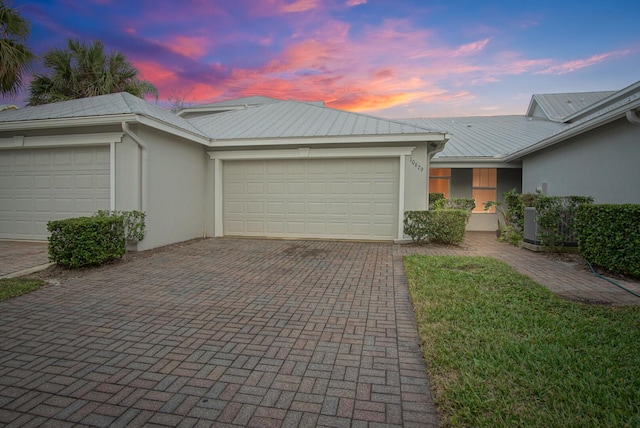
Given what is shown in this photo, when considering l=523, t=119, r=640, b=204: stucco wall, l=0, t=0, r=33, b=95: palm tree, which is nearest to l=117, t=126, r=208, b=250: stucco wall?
l=0, t=0, r=33, b=95: palm tree

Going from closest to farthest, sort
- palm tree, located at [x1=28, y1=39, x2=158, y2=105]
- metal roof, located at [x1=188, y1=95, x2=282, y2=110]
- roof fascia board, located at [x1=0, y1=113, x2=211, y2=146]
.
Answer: roof fascia board, located at [x1=0, y1=113, x2=211, y2=146] → palm tree, located at [x1=28, y1=39, x2=158, y2=105] → metal roof, located at [x1=188, y1=95, x2=282, y2=110]

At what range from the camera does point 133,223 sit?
7895 mm

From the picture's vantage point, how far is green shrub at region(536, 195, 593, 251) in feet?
26.2

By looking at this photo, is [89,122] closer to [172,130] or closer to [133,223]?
[172,130]

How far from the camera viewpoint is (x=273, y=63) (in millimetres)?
13719

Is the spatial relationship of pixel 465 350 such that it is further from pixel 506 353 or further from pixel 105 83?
pixel 105 83

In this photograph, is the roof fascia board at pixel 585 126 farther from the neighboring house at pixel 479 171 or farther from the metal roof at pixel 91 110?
the metal roof at pixel 91 110

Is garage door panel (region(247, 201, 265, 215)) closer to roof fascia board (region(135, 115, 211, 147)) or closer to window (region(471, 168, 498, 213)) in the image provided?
roof fascia board (region(135, 115, 211, 147))

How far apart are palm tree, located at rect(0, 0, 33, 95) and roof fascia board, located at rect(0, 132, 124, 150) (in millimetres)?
1212

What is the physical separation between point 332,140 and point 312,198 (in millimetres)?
1836

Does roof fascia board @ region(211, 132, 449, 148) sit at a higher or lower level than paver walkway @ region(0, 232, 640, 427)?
higher

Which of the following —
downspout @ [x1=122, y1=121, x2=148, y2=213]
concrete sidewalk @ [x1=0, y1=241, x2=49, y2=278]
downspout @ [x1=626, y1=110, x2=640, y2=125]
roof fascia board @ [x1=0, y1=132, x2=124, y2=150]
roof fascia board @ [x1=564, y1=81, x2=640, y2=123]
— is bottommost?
concrete sidewalk @ [x1=0, y1=241, x2=49, y2=278]

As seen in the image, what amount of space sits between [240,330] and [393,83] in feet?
39.2

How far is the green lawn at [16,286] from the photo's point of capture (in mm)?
4867
